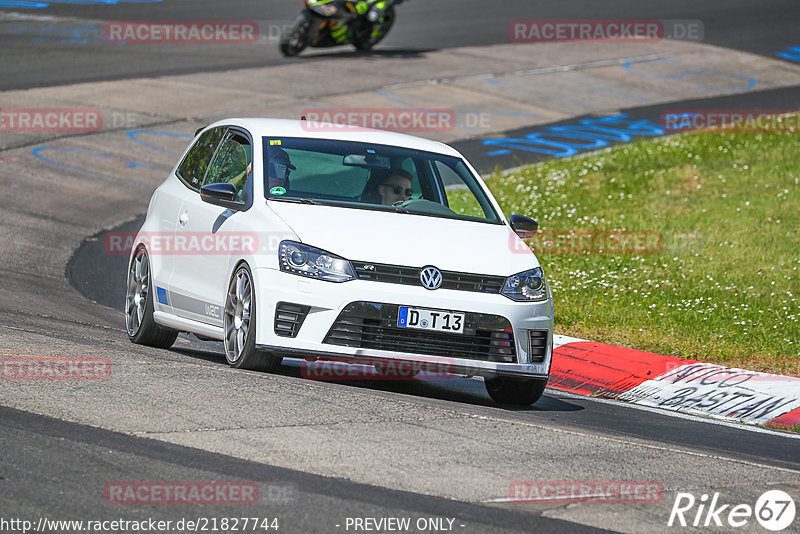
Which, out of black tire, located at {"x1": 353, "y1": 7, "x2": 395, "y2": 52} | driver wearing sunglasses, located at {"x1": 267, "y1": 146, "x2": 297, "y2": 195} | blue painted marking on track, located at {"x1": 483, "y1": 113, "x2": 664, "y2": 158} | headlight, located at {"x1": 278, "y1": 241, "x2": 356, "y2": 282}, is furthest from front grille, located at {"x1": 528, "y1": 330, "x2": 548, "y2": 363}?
black tire, located at {"x1": 353, "y1": 7, "x2": 395, "y2": 52}

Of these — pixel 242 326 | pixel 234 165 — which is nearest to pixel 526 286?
pixel 242 326

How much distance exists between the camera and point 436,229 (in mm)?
8477

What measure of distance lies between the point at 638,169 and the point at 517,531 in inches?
584

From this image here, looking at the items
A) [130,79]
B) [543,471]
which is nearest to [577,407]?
[543,471]

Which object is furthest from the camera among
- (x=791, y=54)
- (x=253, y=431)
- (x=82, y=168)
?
(x=791, y=54)

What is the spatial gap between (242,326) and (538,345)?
1892mm

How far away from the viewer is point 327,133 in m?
9.40

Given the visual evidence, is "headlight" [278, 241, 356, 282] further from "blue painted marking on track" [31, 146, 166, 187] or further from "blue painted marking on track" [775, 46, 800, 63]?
"blue painted marking on track" [775, 46, 800, 63]

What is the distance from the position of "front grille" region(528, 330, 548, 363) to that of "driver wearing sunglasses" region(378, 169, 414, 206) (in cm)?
144

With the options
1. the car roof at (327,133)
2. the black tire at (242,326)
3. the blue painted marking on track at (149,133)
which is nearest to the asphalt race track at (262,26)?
the blue painted marking on track at (149,133)

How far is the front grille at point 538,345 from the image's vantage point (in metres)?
8.31

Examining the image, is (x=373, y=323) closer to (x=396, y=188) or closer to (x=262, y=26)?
(x=396, y=188)

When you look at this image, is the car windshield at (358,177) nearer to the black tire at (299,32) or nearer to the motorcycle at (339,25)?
the motorcycle at (339,25)

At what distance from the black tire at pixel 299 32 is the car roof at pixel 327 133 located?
18876mm
